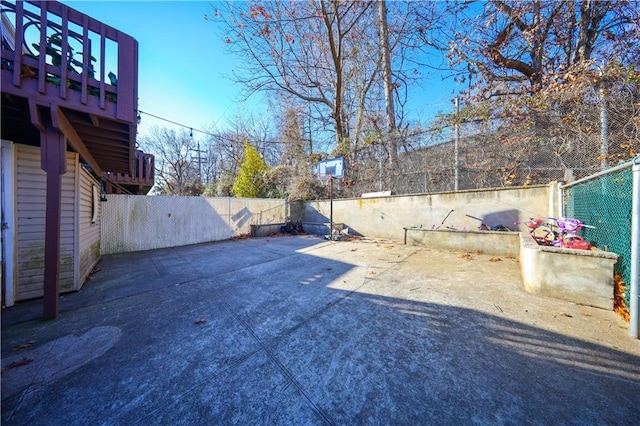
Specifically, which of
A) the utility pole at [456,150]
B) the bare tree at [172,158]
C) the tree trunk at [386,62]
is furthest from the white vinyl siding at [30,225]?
the bare tree at [172,158]

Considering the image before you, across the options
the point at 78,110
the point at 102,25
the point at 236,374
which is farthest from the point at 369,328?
the point at 102,25

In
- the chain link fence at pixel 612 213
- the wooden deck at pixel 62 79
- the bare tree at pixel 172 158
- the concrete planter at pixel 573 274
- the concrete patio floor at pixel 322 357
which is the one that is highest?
the bare tree at pixel 172 158

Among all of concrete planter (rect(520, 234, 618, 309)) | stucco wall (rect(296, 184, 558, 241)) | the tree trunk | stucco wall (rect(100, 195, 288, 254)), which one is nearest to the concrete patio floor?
concrete planter (rect(520, 234, 618, 309))

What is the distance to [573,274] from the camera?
2484mm

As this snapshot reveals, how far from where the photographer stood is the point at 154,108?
805cm

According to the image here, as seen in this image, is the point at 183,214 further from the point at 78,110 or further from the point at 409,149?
the point at 409,149

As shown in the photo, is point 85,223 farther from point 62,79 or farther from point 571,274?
point 571,274

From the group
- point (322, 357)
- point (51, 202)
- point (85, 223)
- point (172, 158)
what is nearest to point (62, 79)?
point (51, 202)

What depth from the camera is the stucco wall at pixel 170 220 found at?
6.28 metres

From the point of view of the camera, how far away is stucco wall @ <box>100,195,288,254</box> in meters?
6.28

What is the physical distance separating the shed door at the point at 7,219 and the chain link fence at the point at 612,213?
23.3 feet

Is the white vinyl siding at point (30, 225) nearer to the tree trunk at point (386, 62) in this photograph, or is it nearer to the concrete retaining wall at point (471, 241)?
the concrete retaining wall at point (471, 241)

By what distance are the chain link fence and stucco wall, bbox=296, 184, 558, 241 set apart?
3.83ft

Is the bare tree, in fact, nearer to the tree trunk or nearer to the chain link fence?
the tree trunk
